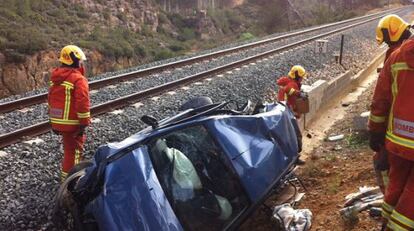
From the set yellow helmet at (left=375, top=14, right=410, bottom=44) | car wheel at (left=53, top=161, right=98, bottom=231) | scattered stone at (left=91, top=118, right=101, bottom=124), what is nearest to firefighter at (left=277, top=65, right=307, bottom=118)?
yellow helmet at (left=375, top=14, right=410, bottom=44)

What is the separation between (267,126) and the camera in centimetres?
471

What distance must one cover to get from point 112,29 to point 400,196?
26439 millimetres

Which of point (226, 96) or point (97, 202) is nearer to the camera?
point (97, 202)

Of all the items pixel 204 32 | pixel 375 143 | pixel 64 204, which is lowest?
pixel 204 32

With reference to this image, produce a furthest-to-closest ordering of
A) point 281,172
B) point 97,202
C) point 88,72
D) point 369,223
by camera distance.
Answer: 1. point 88,72
2. point 281,172
3. point 369,223
4. point 97,202

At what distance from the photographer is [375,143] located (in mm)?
3678

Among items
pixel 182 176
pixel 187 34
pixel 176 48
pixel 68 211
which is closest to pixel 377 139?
pixel 182 176

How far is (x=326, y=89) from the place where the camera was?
39.1 feet

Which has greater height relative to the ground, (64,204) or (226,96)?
(64,204)

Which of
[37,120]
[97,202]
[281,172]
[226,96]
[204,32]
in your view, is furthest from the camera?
[204,32]

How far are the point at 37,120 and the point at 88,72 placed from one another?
486 inches

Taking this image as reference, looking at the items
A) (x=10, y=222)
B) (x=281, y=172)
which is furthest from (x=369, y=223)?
(x=10, y=222)

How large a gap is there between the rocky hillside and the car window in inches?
547

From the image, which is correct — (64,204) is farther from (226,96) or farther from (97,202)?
(226,96)
